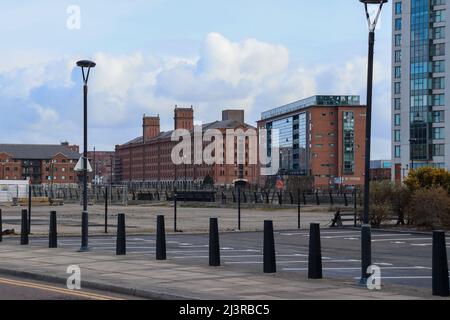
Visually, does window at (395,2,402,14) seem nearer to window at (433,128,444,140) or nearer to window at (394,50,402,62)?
window at (394,50,402,62)

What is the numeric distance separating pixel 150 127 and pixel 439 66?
9318cm

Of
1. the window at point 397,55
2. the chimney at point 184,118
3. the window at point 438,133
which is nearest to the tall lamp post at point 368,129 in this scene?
the window at point 438,133

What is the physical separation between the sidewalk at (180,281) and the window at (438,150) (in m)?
101

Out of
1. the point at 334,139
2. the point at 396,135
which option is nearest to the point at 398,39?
the point at 396,135

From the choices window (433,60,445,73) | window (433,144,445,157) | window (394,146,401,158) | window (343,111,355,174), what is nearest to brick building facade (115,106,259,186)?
window (343,111,355,174)

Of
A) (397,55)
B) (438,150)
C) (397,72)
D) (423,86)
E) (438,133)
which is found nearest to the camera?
(438,150)

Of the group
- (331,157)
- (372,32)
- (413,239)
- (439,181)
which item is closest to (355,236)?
(413,239)

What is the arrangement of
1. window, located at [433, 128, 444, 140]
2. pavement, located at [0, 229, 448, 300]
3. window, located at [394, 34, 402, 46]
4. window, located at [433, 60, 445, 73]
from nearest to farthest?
1. pavement, located at [0, 229, 448, 300]
2. window, located at [433, 128, 444, 140]
3. window, located at [433, 60, 445, 73]
4. window, located at [394, 34, 402, 46]

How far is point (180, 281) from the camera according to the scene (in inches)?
517

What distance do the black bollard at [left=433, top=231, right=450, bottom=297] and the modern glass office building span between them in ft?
332

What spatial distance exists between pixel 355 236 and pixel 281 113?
562 ft

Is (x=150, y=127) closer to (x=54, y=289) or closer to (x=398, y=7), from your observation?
(x=398, y=7)

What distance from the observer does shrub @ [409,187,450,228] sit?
29438 mm

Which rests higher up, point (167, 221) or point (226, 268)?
point (226, 268)
